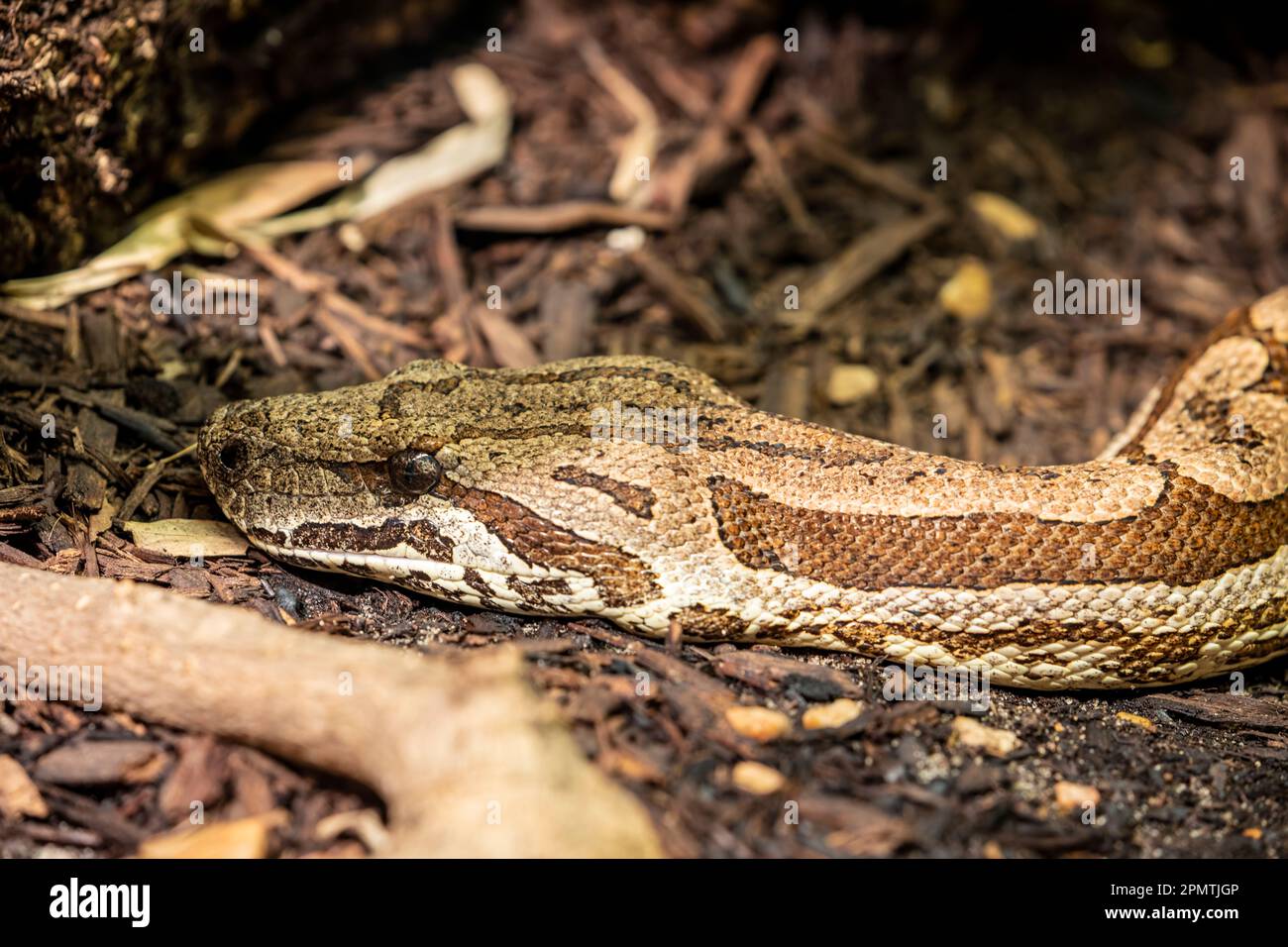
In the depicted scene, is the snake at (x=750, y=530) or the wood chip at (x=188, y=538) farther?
the wood chip at (x=188, y=538)

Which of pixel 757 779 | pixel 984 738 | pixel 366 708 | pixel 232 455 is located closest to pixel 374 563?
pixel 232 455

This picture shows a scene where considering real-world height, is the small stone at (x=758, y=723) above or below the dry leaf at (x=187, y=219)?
below

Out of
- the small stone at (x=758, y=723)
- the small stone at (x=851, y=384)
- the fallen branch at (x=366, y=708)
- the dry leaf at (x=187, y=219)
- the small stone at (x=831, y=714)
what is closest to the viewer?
the fallen branch at (x=366, y=708)

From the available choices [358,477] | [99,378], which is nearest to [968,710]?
[358,477]

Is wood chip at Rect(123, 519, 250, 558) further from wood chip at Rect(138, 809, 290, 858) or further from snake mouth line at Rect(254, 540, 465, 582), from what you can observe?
wood chip at Rect(138, 809, 290, 858)

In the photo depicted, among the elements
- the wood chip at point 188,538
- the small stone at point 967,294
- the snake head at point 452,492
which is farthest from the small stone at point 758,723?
the small stone at point 967,294

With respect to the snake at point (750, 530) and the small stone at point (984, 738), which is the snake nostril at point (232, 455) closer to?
the snake at point (750, 530)

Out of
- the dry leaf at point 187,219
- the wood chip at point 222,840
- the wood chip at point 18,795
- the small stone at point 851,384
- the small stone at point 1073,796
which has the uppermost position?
the dry leaf at point 187,219
